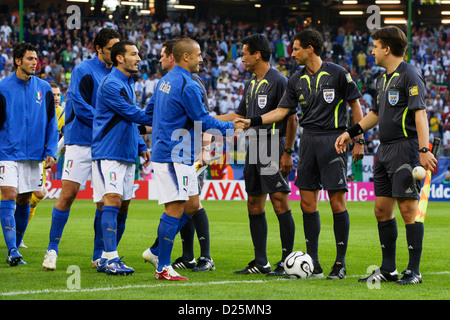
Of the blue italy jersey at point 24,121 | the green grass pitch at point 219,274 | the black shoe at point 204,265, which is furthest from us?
the blue italy jersey at point 24,121

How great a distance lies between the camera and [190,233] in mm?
8539

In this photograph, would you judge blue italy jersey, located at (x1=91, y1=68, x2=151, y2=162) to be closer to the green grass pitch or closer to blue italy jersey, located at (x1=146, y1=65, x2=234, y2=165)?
blue italy jersey, located at (x1=146, y1=65, x2=234, y2=165)

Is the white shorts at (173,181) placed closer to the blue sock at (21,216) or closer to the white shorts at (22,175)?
the white shorts at (22,175)

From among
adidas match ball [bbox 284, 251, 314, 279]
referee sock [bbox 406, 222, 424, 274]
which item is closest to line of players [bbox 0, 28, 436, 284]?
referee sock [bbox 406, 222, 424, 274]

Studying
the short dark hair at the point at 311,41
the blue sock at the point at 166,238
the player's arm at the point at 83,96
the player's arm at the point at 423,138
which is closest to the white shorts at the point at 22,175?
the player's arm at the point at 83,96

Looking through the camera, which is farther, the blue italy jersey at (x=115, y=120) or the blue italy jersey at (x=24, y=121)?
the blue italy jersey at (x=24, y=121)

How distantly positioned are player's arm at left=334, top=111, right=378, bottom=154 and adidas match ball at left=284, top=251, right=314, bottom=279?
1127 mm

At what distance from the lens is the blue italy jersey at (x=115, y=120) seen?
24.8ft

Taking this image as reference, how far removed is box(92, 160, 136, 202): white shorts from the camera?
7.61 metres

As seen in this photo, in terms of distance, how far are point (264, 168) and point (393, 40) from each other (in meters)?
1.92

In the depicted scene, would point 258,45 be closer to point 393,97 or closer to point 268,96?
point 268,96

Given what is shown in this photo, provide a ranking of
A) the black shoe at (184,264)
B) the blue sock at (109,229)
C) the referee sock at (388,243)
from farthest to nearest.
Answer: the black shoe at (184,264) → the blue sock at (109,229) → the referee sock at (388,243)

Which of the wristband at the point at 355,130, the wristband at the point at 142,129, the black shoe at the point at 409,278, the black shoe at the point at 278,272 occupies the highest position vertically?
the wristband at the point at 355,130

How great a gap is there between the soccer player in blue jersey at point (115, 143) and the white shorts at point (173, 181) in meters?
0.69
